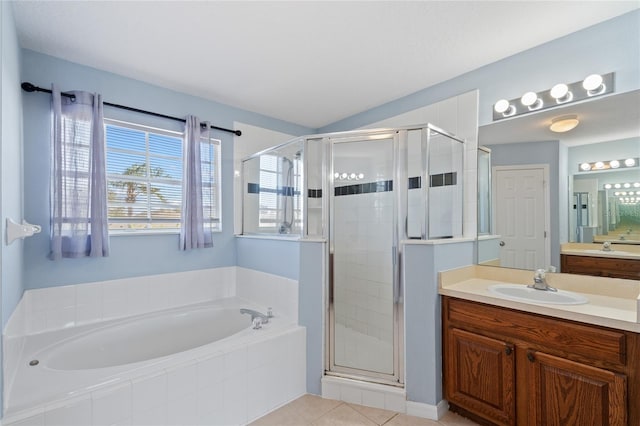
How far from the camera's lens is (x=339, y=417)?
6.32ft

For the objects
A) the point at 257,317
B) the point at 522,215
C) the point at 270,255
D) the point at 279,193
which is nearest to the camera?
the point at 522,215

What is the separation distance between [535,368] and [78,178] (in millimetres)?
3213

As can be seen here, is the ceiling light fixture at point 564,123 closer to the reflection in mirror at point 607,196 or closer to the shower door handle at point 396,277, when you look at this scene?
the reflection in mirror at point 607,196

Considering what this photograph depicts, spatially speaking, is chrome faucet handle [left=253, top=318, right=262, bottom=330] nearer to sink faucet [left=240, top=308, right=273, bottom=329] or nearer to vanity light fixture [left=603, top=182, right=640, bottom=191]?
sink faucet [left=240, top=308, right=273, bottom=329]

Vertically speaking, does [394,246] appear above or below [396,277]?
above

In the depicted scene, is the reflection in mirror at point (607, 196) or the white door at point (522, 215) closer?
the reflection in mirror at point (607, 196)

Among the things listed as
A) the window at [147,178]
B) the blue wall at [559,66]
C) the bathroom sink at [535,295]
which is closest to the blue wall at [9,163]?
the window at [147,178]

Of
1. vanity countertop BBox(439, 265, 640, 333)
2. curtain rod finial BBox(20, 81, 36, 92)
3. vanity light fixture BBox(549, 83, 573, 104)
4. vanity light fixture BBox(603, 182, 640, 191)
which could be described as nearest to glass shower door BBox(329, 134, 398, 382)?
vanity countertop BBox(439, 265, 640, 333)

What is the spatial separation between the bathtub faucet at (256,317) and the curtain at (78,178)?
1.20 meters

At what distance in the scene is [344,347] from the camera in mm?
2254

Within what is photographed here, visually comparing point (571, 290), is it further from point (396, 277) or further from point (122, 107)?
point (122, 107)

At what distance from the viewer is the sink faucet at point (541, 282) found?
72.6 inches

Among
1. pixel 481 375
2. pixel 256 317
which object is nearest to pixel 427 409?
pixel 481 375

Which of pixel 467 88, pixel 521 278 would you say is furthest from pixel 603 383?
pixel 467 88
